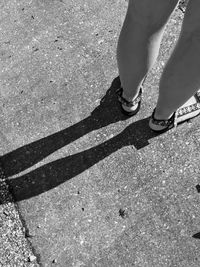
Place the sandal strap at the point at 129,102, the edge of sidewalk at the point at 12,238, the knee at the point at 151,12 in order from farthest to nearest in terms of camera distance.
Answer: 1. the sandal strap at the point at 129,102
2. the edge of sidewalk at the point at 12,238
3. the knee at the point at 151,12

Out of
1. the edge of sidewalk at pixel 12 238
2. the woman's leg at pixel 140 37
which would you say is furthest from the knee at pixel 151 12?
the edge of sidewalk at pixel 12 238

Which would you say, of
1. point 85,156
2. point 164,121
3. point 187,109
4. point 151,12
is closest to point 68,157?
point 85,156

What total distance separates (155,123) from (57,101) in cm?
56

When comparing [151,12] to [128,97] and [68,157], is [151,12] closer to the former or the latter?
[128,97]

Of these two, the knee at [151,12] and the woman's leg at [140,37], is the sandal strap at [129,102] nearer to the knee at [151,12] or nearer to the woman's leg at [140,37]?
the woman's leg at [140,37]

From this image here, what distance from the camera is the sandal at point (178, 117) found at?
2.37 metres

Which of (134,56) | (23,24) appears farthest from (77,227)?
(23,24)

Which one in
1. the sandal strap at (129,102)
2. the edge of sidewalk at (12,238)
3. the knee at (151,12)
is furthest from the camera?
the sandal strap at (129,102)

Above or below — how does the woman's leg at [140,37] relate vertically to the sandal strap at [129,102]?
above

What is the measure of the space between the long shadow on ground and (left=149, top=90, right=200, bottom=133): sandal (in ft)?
0.23

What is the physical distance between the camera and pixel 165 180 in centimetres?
232

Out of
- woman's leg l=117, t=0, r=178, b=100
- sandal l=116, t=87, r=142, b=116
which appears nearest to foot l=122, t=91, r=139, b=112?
sandal l=116, t=87, r=142, b=116

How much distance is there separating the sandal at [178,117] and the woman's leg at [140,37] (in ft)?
0.79

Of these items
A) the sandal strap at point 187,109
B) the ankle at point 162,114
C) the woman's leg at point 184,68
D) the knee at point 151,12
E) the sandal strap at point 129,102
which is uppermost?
the knee at point 151,12
